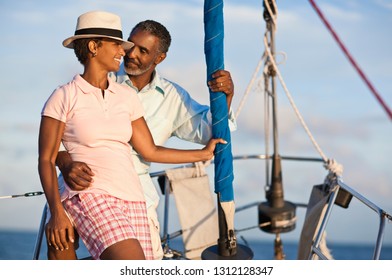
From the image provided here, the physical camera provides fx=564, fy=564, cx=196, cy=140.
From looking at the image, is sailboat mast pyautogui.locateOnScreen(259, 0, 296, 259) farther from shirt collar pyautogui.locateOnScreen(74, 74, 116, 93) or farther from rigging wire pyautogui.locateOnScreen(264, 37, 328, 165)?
shirt collar pyautogui.locateOnScreen(74, 74, 116, 93)

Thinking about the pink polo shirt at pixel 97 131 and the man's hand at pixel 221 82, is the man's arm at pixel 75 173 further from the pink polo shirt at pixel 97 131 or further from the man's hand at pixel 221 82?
the man's hand at pixel 221 82

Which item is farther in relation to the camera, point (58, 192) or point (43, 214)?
point (43, 214)

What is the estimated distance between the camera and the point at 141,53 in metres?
2.65

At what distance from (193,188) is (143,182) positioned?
1111mm

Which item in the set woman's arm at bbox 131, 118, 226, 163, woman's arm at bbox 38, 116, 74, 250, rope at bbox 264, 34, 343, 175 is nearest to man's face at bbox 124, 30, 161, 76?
woman's arm at bbox 131, 118, 226, 163

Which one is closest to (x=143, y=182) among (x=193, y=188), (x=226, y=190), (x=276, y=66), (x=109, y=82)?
(x=226, y=190)

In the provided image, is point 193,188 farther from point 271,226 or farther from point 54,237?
point 54,237

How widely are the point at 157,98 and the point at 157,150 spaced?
358mm

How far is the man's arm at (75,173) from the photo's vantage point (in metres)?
2.12

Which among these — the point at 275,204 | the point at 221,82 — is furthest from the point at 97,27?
the point at 275,204

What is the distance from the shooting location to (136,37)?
2.63 m

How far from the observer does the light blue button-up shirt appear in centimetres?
273

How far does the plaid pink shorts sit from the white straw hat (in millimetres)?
613

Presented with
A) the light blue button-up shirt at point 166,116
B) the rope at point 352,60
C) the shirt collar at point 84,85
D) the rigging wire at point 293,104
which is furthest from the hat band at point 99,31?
the rigging wire at point 293,104
